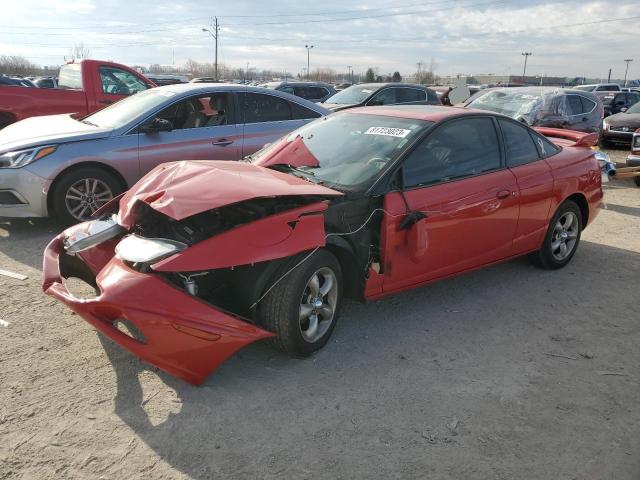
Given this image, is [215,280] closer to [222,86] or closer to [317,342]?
[317,342]

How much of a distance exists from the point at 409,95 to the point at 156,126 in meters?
8.60

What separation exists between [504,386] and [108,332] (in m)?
2.32

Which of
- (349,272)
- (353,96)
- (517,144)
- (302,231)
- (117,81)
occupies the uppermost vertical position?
(117,81)

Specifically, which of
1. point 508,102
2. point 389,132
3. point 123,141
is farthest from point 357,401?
point 508,102

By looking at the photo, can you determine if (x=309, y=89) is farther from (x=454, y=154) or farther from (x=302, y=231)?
(x=302, y=231)

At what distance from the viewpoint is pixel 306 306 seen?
11.1 ft

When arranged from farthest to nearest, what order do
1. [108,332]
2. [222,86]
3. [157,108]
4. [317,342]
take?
[222,86] → [157,108] → [317,342] → [108,332]

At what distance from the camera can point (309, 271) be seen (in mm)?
3256

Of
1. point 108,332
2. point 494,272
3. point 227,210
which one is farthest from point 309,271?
point 494,272

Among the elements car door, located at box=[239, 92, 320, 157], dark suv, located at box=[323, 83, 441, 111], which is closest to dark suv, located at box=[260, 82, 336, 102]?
dark suv, located at box=[323, 83, 441, 111]

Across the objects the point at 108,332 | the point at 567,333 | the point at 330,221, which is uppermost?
the point at 330,221

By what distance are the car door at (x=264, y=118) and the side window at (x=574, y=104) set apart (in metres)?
6.44

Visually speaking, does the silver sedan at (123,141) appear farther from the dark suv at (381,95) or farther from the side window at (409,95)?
the side window at (409,95)

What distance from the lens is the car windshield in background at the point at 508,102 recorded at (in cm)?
1031
